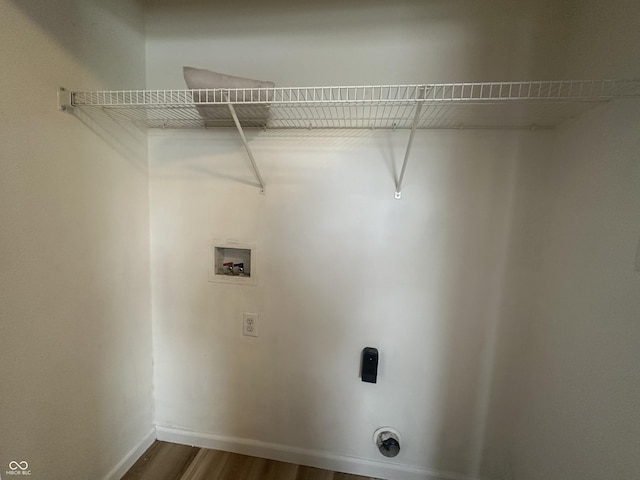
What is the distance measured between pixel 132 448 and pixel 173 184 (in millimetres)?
1381

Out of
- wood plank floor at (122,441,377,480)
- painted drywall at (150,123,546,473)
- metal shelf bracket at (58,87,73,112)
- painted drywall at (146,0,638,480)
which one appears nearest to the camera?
metal shelf bracket at (58,87,73,112)

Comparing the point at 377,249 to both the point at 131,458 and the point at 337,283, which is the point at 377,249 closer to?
the point at 337,283

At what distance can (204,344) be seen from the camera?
1.50m

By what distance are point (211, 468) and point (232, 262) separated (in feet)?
3.52

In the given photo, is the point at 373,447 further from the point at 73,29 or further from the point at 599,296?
the point at 73,29

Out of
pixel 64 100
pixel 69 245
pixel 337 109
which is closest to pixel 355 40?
pixel 337 109

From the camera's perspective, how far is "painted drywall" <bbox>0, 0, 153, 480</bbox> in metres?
0.86

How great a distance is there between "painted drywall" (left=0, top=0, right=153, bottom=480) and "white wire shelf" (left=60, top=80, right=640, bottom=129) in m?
0.12

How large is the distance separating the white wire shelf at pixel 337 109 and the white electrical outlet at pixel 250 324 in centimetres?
95

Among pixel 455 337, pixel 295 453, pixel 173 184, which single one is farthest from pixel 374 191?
pixel 295 453

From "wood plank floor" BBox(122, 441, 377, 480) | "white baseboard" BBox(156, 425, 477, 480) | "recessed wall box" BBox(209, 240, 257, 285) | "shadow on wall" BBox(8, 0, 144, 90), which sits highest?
"shadow on wall" BBox(8, 0, 144, 90)
